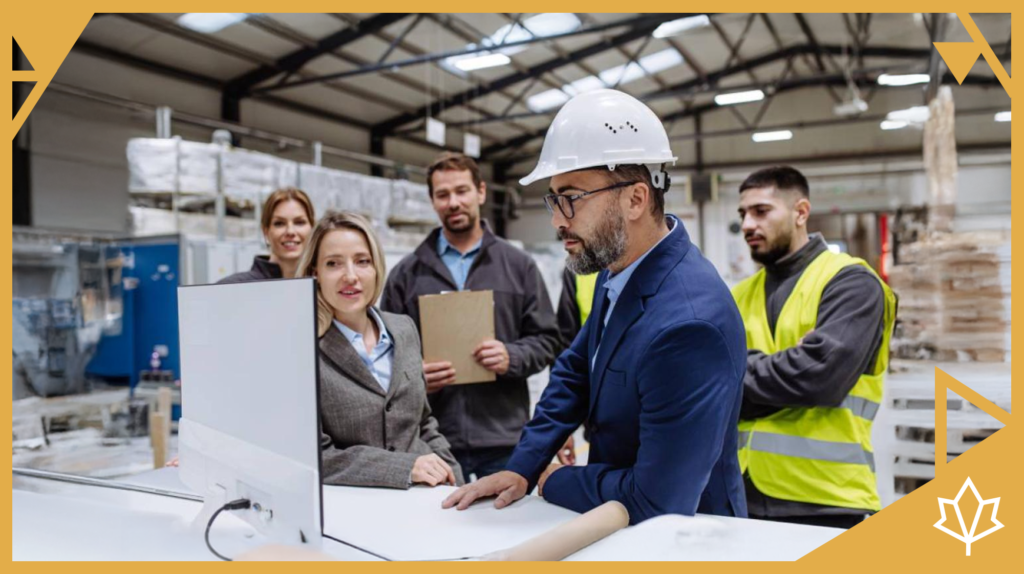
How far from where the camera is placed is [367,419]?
1959mm

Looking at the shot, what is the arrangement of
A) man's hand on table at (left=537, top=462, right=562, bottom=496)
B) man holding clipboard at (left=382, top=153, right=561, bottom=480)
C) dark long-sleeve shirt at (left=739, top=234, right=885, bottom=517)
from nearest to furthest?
1. man's hand on table at (left=537, top=462, right=562, bottom=496)
2. dark long-sleeve shirt at (left=739, top=234, right=885, bottom=517)
3. man holding clipboard at (left=382, top=153, right=561, bottom=480)

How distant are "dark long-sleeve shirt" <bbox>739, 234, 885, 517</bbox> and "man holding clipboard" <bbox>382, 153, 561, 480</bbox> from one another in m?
0.85

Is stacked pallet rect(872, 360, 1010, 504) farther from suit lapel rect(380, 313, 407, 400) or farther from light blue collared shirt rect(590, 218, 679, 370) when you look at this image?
suit lapel rect(380, 313, 407, 400)

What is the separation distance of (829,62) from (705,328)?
53.3 feet

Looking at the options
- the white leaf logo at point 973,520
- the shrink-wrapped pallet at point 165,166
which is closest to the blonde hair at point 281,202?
the white leaf logo at point 973,520

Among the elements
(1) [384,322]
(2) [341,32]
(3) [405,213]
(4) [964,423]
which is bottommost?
(4) [964,423]

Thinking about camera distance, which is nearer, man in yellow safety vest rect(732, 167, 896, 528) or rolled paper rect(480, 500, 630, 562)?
rolled paper rect(480, 500, 630, 562)

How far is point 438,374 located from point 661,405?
1205 millimetres

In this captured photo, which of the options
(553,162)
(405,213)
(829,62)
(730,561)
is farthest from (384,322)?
(829,62)

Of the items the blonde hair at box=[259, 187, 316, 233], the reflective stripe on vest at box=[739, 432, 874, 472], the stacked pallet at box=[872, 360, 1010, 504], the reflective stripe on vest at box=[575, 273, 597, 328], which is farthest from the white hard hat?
the stacked pallet at box=[872, 360, 1010, 504]

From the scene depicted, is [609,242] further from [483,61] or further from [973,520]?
[483,61]

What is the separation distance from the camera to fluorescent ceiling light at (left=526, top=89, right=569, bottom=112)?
14.4 meters

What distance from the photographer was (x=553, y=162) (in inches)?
68.9

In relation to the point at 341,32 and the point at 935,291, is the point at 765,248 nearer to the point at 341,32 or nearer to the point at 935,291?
the point at 935,291
